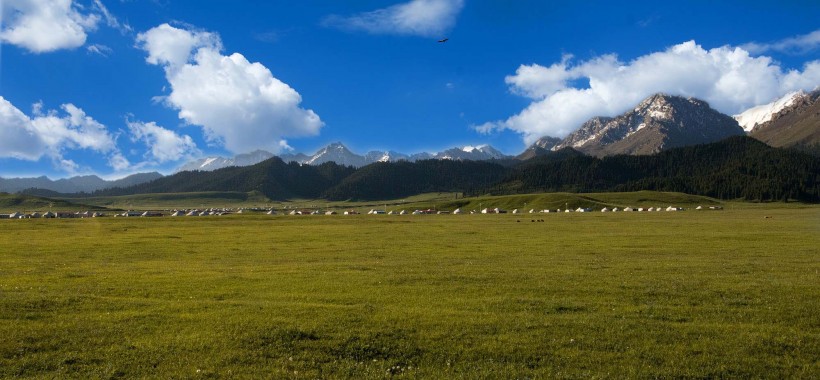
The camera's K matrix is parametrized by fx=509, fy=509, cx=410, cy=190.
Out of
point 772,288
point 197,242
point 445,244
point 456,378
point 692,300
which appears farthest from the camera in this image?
point 197,242

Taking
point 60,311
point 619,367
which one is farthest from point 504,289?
point 60,311

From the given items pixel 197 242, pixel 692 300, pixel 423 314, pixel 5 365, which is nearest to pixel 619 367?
pixel 423 314

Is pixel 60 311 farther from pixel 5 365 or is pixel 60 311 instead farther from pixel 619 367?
pixel 619 367

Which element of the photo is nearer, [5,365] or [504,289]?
[5,365]

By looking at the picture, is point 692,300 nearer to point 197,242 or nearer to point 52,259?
point 52,259

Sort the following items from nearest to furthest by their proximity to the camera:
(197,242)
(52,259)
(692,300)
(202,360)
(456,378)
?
(456,378), (202,360), (692,300), (52,259), (197,242)

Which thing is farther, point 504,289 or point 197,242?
point 197,242

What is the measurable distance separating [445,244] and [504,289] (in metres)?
35.4

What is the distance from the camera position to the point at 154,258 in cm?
4856

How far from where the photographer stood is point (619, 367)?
1526cm

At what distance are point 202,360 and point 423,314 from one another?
8.79 meters

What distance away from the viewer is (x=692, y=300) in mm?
24406

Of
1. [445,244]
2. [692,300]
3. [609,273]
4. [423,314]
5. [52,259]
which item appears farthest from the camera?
[445,244]

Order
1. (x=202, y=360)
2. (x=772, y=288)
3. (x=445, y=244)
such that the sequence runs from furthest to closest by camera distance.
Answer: (x=445, y=244)
(x=772, y=288)
(x=202, y=360)
